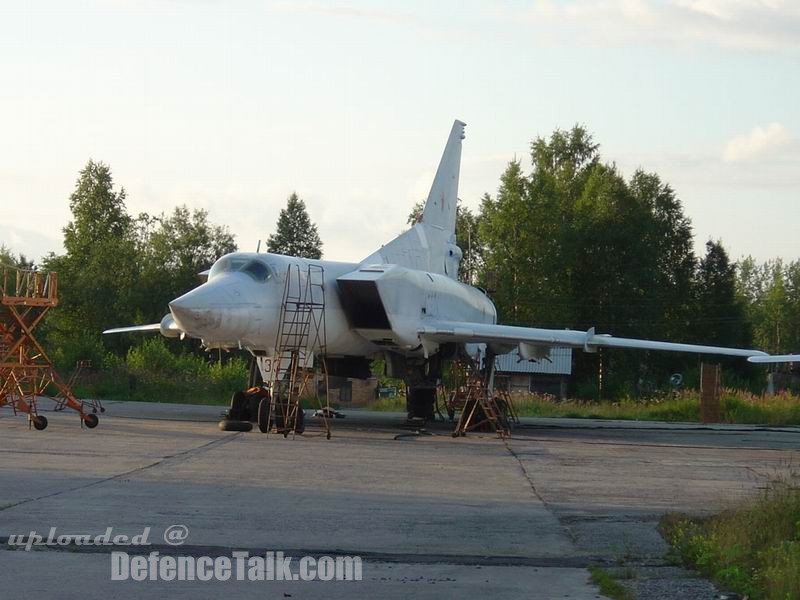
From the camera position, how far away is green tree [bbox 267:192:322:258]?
80750 millimetres

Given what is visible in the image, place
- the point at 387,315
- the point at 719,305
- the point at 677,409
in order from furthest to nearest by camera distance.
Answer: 1. the point at 719,305
2. the point at 677,409
3. the point at 387,315

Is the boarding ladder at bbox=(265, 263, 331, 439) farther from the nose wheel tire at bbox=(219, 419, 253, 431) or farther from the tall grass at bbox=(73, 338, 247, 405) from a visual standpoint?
the tall grass at bbox=(73, 338, 247, 405)

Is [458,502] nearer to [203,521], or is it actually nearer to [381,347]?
[203,521]

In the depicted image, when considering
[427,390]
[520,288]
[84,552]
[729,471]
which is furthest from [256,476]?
[520,288]

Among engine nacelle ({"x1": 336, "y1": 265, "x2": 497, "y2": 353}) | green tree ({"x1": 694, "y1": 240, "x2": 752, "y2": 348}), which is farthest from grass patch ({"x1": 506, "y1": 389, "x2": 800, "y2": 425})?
green tree ({"x1": 694, "y1": 240, "x2": 752, "y2": 348})

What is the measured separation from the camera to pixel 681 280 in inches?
2437

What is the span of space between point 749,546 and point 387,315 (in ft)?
41.3

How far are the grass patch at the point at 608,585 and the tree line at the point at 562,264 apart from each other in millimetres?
38649

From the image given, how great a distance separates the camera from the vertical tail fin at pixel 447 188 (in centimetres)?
2555

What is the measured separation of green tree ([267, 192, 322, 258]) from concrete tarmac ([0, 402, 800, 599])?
62545mm

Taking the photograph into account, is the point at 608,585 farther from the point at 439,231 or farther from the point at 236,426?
the point at 439,231

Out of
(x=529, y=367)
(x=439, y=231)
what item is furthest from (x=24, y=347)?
(x=529, y=367)

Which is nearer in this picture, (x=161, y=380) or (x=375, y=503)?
(x=375, y=503)

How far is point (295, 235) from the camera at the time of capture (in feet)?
268
